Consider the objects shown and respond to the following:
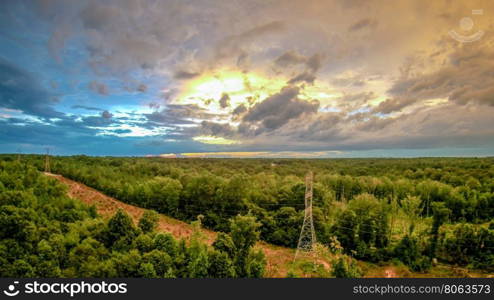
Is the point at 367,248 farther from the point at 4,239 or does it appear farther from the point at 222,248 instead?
the point at 4,239

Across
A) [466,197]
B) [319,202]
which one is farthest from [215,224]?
[466,197]

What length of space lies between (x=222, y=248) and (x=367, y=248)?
21.4 meters

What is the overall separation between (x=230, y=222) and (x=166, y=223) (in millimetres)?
13633

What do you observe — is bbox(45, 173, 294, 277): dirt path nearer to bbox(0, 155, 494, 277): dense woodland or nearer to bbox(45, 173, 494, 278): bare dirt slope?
bbox(45, 173, 494, 278): bare dirt slope

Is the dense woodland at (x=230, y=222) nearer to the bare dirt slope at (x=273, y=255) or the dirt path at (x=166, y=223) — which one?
the bare dirt slope at (x=273, y=255)

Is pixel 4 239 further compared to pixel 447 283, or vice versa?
pixel 4 239

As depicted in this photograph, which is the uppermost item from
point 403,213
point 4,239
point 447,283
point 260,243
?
point 447,283

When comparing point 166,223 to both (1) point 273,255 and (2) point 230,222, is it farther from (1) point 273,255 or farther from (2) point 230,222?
(1) point 273,255

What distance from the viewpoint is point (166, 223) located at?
49875mm

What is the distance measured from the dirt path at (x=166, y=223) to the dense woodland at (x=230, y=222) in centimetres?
175

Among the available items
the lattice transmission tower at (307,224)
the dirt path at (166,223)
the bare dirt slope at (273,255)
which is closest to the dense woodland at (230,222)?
the bare dirt slope at (273,255)

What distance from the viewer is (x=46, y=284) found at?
37.2 ft

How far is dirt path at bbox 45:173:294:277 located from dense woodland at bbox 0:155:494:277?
175cm

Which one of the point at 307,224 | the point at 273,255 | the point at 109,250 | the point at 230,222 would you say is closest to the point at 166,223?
the point at 230,222
